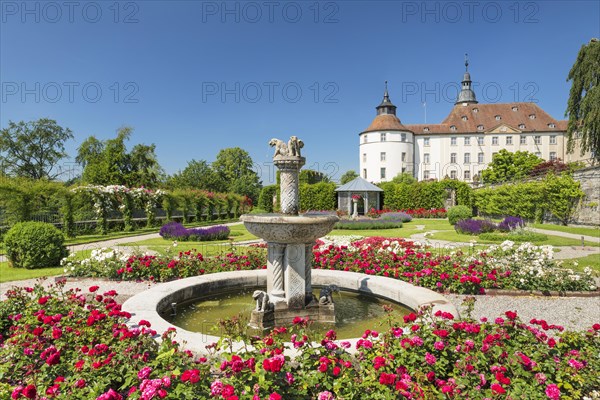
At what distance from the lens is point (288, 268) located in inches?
192

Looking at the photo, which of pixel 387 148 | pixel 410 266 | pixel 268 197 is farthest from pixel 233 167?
pixel 410 266

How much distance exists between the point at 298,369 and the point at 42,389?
6.11ft

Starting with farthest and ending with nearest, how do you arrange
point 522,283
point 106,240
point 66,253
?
point 106,240 → point 66,253 → point 522,283

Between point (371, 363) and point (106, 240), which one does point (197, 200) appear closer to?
point (106, 240)

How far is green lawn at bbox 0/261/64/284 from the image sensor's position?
909 cm

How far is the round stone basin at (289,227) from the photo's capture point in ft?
14.2

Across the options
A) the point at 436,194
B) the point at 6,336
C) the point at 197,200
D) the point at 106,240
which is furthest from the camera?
the point at 436,194

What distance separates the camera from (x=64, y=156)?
161 ft

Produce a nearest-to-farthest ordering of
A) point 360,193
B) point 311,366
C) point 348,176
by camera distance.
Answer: point 311,366 < point 360,193 < point 348,176

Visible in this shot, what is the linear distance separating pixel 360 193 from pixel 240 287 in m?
30.6

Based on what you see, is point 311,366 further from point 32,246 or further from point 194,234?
point 194,234

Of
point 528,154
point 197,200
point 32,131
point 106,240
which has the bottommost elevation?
point 106,240

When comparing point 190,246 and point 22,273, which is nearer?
point 22,273

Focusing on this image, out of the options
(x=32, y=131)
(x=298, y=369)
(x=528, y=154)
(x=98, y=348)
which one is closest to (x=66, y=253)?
(x=98, y=348)
